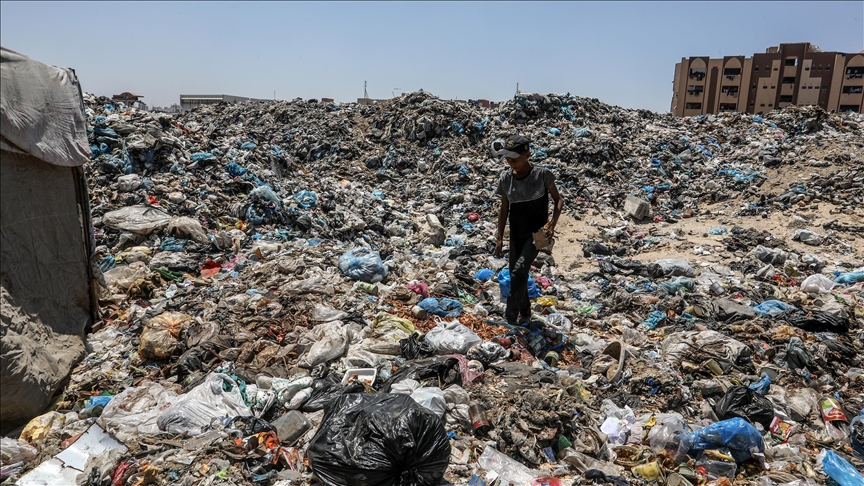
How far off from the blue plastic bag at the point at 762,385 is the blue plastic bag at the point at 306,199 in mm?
6172

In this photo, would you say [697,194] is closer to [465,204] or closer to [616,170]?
[616,170]

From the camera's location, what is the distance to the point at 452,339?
3.54m

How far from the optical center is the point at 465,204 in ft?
32.5

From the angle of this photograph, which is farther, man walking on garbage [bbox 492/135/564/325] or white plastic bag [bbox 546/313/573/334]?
white plastic bag [bbox 546/313/573/334]

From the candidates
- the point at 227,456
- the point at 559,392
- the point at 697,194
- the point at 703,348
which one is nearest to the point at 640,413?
the point at 559,392

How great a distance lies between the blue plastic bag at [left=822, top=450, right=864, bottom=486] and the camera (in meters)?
2.39

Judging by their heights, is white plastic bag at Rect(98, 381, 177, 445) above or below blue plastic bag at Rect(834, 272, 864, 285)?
below

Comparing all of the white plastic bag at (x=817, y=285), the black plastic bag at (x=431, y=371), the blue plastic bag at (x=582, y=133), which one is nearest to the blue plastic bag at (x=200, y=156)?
the black plastic bag at (x=431, y=371)

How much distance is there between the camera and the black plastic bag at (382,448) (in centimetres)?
205

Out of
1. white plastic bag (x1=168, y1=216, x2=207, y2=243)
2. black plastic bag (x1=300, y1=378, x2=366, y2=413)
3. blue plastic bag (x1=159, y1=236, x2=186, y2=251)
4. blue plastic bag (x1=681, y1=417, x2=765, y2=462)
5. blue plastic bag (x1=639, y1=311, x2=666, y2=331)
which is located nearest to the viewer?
blue plastic bag (x1=681, y1=417, x2=765, y2=462)

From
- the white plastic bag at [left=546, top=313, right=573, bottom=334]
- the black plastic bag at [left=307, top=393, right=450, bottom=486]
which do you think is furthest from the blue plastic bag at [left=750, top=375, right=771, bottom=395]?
the black plastic bag at [left=307, top=393, right=450, bottom=486]

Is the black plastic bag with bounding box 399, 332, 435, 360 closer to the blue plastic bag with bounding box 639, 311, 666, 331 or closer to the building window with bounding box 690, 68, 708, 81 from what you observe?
the blue plastic bag with bounding box 639, 311, 666, 331

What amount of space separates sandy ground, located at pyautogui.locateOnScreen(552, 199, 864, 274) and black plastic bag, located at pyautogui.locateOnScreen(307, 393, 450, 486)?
4901mm

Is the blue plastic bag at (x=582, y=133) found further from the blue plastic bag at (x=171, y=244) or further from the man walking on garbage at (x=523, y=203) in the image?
the blue plastic bag at (x=171, y=244)
